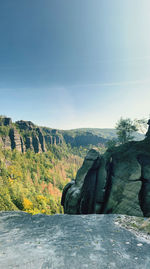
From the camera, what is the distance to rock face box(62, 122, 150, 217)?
12266mm

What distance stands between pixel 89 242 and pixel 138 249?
2409mm

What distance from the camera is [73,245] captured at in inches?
254

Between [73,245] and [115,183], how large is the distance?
31.2ft

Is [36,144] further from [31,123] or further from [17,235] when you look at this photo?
[17,235]

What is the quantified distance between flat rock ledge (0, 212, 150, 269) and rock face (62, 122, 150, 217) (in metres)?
3.45

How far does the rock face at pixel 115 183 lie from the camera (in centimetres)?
1227

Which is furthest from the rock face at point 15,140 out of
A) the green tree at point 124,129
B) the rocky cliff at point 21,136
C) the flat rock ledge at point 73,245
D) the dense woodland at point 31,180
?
the flat rock ledge at point 73,245

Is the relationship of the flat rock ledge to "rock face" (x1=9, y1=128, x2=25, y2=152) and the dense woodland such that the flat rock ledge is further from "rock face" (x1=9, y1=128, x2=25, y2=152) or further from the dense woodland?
"rock face" (x1=9, y1=128, x2=25, y2=152)

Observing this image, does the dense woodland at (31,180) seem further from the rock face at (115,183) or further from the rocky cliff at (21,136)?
the rock face at (115,183)

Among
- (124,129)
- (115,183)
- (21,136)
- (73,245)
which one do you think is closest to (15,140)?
(21,136)

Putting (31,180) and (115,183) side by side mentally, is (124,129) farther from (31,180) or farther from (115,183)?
(31,180)

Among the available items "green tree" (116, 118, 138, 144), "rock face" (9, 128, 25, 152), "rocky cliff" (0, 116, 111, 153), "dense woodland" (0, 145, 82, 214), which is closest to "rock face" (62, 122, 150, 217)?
"green tree" (116, 118, 138, 144)

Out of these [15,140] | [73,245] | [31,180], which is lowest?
[31,180]

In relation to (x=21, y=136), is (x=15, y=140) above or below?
below
